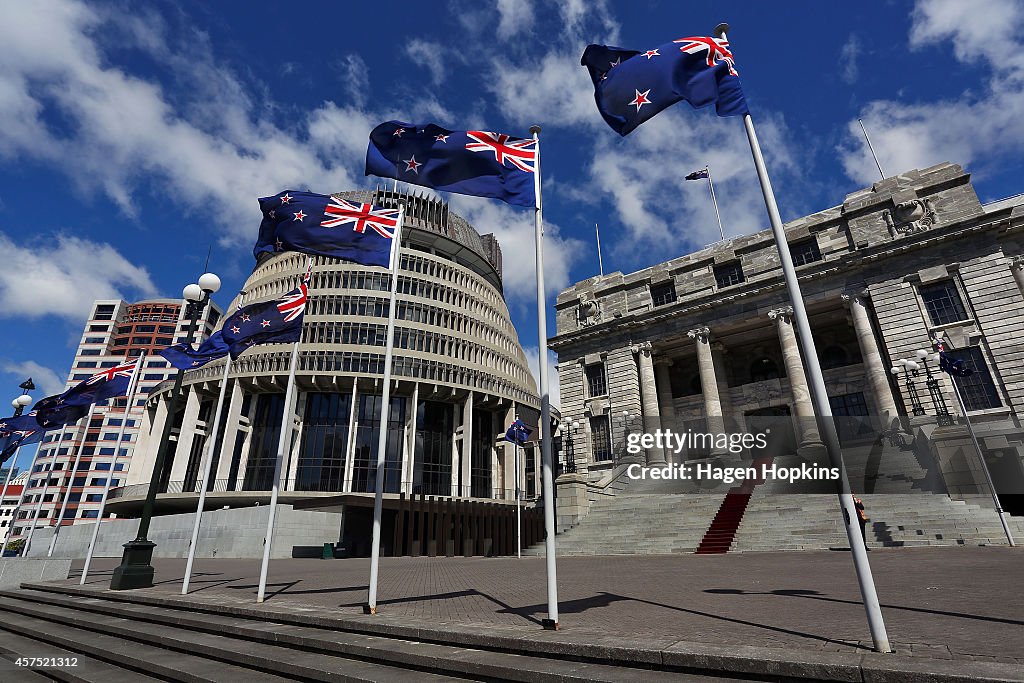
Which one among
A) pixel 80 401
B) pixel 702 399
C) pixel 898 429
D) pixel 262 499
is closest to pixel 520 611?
pixel 80 401

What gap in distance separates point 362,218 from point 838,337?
36.1 meters

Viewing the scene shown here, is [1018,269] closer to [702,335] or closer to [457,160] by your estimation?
[702,335]

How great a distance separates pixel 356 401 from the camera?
55.5 m

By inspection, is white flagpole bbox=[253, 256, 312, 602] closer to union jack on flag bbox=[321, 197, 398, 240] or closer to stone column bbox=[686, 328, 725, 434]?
union jack on flag bbox=[321, 197, 398, 240]

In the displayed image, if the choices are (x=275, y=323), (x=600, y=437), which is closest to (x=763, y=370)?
(x=600, y=437)

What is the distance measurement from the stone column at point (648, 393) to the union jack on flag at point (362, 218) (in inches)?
1087

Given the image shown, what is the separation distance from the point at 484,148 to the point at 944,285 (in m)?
32.3

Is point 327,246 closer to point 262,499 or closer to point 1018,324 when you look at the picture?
point 1018,324

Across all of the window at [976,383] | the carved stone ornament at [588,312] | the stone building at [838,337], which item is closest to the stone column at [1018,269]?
the stone building at [838,337]

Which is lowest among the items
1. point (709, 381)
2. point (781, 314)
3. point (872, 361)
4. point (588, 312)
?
point (872, 361)

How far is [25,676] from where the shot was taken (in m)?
7.38

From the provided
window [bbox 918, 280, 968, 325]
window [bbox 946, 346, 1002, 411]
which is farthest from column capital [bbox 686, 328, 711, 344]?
window [bbox 946, 346, 1002, 411]

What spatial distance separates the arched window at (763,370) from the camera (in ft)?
124

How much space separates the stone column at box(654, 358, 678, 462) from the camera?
3794 centimetres
